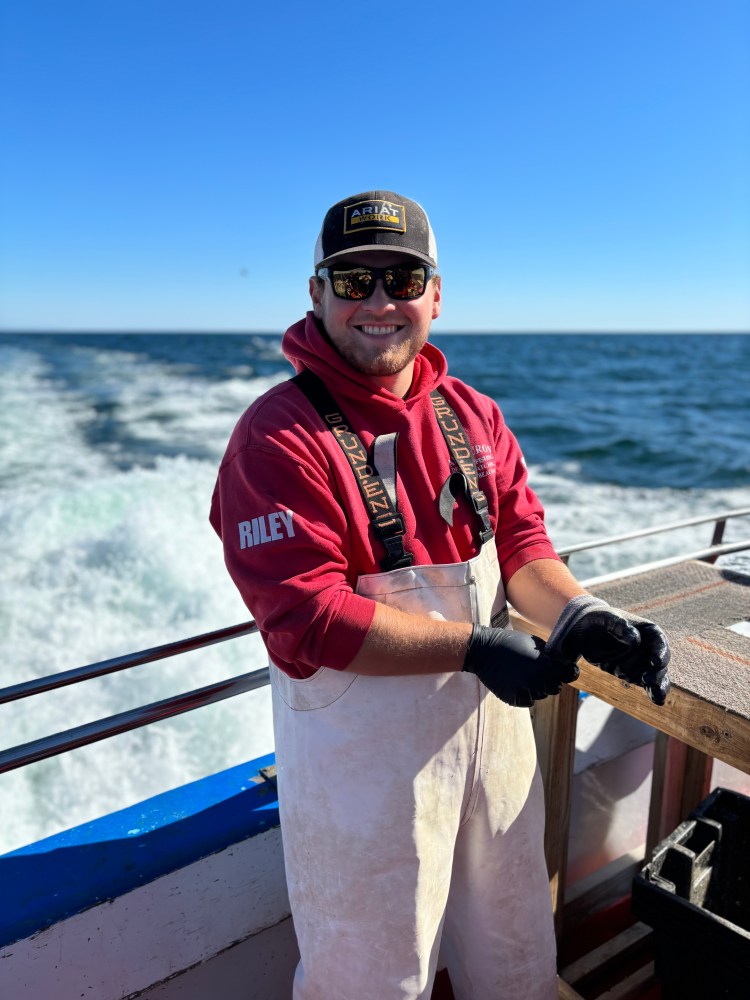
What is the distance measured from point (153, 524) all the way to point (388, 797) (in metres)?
8.61

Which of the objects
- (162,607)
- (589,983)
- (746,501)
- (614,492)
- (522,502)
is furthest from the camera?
(614,492)

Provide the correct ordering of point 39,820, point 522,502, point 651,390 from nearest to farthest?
point 522,502
point 39,820
point 651,390

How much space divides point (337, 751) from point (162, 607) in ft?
21.9

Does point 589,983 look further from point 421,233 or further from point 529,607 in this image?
point 421,233

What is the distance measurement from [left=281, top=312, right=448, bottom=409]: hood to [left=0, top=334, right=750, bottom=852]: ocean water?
3.98 meters

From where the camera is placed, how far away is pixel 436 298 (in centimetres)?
200

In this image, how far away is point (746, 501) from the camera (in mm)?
14766

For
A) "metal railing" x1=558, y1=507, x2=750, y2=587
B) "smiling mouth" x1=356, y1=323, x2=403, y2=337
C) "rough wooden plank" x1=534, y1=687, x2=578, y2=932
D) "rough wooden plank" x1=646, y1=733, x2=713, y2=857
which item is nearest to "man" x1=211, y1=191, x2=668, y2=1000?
"smiling mouth" x1=356, y1=323, x2=403, y2=337

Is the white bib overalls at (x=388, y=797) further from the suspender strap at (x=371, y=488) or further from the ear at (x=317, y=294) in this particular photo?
the ear at (x=317, y=294)

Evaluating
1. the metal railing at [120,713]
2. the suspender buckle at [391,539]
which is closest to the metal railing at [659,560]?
the metal railing at [120,713]

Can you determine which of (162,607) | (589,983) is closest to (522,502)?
(589,983)

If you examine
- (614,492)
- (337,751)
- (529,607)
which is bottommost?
(614,492)

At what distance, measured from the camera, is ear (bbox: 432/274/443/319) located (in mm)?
1958

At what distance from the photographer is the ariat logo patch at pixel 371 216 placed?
174 cm
